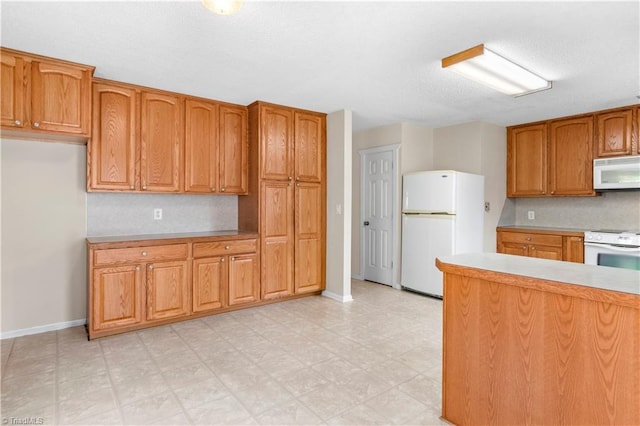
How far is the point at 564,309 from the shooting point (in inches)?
58.1

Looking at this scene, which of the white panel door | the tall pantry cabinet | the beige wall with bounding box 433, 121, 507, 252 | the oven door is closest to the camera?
the oven door

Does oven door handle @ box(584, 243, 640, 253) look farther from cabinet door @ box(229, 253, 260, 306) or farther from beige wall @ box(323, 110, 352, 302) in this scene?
cabinet door @ box(229, 253, 260, 306)

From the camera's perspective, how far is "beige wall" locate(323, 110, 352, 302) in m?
4.26

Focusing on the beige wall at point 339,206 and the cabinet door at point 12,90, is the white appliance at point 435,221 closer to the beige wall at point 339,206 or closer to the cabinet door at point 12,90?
the beige wall at point 339,206

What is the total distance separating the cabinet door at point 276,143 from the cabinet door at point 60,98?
1.66m

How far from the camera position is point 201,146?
3.81 m

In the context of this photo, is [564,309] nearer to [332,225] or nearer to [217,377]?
[217,377]

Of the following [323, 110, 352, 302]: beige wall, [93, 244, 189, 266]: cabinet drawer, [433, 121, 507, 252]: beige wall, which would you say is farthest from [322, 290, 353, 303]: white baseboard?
[433, 121, 507, 252]: beige wall

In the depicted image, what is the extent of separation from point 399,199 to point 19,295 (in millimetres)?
4310

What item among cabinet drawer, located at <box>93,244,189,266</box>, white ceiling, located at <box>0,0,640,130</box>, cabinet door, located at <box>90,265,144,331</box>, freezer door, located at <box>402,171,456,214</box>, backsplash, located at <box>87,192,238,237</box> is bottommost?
cabinet door, located at <box>90,265,144,331</box>

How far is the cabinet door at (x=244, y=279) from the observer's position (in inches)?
149

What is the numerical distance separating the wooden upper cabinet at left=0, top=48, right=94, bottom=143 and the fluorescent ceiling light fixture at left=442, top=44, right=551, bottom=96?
296cm

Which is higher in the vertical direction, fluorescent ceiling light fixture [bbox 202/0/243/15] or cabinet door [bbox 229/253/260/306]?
fluorescent ceiling light fixture [bbox 202/0/243/15]

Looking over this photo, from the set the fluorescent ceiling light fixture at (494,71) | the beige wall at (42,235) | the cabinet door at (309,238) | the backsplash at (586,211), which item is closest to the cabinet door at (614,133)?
the backsplash at (586,211)
